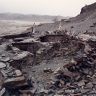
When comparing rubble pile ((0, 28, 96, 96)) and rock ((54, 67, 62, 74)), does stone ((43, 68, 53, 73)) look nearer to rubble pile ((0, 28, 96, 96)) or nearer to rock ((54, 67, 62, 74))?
rubble pile ((0, 28, 96, 96))

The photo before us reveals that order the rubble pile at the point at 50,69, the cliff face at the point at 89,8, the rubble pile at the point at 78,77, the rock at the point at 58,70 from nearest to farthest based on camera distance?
the rubble pile at the point at 78,77 < the rubble pile at the point at 50,69 < the rock at the point at 58,70 < the cliff face at the point at 89,8

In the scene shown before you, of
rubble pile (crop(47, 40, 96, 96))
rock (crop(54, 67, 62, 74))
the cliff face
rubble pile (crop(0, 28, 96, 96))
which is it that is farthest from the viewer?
the cliff face

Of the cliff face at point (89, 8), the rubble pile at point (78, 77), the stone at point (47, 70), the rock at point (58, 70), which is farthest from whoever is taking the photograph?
the cliff face at point (89, 8)

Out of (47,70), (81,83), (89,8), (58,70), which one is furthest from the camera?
Result: (89,8)

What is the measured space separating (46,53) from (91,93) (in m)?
3.01

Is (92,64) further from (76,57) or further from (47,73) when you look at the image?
(47,73)

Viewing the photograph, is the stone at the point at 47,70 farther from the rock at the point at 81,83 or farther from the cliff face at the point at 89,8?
the cliff face at the point at 89,8

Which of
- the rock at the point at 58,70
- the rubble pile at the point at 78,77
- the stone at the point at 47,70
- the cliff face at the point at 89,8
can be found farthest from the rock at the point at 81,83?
the cliff face at the point at 89,8

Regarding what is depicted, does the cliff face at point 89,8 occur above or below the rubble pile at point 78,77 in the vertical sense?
above

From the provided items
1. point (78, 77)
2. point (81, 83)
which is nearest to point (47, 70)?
point (78, 77)

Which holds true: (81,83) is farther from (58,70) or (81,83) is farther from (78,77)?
(58,70)

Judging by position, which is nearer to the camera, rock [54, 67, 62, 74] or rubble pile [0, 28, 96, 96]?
rubble pile [0, 28, 96, 96]

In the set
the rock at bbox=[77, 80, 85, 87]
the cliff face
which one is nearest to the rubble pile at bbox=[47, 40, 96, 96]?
the rock at bbox=[77, 80, 85, 87]

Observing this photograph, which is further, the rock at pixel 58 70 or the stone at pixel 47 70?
the stone at pixel 47 70
